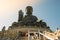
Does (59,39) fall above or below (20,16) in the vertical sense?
below

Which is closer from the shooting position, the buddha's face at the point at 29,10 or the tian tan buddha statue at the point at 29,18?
the tian tan buddha statue at the point at 29,18

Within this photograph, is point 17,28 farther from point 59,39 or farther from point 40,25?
point 59,39

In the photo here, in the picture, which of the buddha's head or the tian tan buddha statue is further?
the buddha's head

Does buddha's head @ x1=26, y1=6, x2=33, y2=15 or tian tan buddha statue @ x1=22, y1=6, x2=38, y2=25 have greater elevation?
buddha's head @ x1=26, y1=6, x2=33, y2=15

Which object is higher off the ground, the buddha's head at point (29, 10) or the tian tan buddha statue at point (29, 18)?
the buddha's head at point (29, 10)

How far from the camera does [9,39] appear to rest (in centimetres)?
→ 1975

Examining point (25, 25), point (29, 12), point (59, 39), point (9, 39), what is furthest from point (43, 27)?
point (59, 39)

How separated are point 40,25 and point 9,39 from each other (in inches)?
234

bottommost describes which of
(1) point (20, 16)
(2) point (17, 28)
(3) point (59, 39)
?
(3) point (59, 39)

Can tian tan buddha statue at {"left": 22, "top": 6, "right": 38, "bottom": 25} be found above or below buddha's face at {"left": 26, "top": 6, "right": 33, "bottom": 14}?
below

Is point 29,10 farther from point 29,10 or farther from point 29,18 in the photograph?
point 29,18

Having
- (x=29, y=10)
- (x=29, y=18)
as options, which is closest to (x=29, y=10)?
(x=29, y=10)

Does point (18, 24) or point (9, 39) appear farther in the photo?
point (18, 24)

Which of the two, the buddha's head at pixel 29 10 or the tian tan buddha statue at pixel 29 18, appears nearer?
the tian tan buddha statue at pixel 29 18
